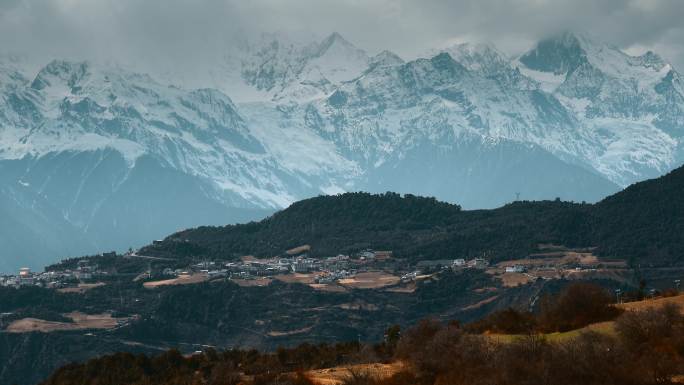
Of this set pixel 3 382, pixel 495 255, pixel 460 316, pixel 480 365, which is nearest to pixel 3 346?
pixel 3 382

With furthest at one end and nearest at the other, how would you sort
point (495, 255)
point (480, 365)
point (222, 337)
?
Answer: point (495, 255) → point (222, 337) → point (480, 365)

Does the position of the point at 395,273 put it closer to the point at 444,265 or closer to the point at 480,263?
the point at 444,265

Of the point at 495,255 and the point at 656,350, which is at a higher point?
the point at 495,255

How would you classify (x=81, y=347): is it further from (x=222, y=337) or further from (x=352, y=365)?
(x=352, y=365)

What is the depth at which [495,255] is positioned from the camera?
192000mm

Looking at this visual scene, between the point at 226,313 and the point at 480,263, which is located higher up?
the point at 480,263

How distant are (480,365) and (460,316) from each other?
9609 centimetres

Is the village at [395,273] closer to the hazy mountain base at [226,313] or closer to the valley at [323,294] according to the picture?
the valley at [323,294]

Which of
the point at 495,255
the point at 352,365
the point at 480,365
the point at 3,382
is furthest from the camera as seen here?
the point at 495,255

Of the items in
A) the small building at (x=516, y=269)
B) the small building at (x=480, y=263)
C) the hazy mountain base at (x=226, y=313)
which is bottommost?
the hazy mountain base at (x=226, y=313)

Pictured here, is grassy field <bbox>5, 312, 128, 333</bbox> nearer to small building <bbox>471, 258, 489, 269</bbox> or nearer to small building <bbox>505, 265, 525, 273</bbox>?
small building <bbox>471, 258, 489, 269</bbox>

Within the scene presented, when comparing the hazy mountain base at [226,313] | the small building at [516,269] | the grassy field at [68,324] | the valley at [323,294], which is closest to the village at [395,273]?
the small building at [516,269]

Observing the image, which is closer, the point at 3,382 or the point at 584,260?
the point at 3,382

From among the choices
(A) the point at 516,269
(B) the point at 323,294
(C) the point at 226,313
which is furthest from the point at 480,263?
(C) the point at 226,313
